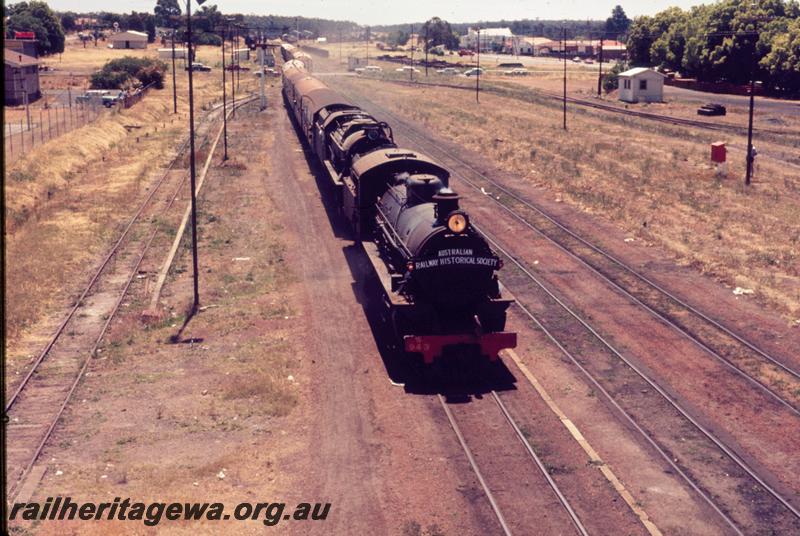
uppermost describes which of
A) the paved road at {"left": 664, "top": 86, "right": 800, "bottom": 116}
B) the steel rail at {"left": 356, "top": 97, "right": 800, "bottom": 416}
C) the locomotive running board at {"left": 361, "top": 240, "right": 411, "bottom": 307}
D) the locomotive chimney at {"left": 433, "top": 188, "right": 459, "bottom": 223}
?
the paved road at {"left": 664, "top": 86, "right": 800, "bottom": 116}

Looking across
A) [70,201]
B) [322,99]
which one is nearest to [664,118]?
[322,99]

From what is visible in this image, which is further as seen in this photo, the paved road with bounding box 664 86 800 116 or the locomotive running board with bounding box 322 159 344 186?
the paved road with bounding box 664 86 800 116

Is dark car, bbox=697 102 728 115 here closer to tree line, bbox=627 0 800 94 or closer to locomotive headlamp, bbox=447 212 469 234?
tree line, bbox=627 0 800 94

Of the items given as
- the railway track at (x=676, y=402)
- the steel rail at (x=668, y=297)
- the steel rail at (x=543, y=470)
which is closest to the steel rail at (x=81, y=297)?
the steel rail at (x=543, y=470)

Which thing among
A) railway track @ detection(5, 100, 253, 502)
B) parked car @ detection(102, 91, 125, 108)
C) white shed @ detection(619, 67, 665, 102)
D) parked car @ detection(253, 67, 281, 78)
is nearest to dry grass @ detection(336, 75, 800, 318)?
white shed @ detection(619, 67, 665, 102)

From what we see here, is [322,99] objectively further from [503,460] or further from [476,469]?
[476,469]

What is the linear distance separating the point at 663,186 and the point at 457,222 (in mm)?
29636

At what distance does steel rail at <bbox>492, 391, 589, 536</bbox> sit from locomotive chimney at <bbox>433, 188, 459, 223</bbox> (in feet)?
14.8

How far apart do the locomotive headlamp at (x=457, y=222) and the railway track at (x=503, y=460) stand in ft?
13.3

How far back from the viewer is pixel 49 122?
63.5 metres

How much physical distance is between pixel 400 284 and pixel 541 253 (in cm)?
1284

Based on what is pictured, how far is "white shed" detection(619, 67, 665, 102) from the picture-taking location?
91.8 metres

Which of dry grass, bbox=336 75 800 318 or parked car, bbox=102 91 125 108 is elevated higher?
parked car, bbox=102 91 125 108

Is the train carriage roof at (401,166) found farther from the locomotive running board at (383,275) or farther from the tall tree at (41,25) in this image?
the tall tree at (41,25)
